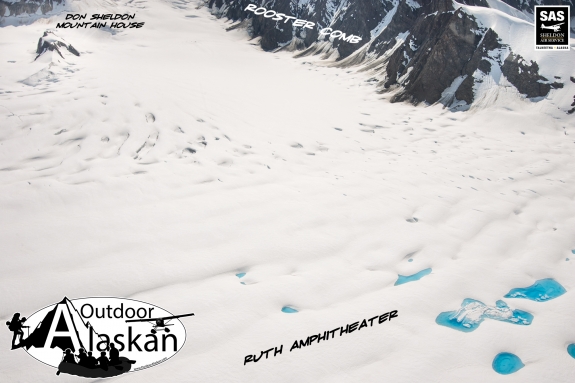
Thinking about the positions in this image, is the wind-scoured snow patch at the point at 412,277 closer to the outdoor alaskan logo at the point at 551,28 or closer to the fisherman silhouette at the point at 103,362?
the fisherman silhouette at the point at 103,362

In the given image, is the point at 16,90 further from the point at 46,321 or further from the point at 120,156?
the point at 46,321

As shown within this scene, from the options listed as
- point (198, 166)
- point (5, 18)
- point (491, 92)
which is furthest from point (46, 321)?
point (5, 18)

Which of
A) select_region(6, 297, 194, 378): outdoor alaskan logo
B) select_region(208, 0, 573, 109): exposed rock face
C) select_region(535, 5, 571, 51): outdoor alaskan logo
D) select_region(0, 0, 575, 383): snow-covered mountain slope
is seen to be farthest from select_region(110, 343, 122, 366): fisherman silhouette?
select_region(535, 5, 571, 51): outdoor alaskan logo

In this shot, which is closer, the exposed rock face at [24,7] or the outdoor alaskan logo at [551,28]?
the outdoor alaskan logo at [551,28]

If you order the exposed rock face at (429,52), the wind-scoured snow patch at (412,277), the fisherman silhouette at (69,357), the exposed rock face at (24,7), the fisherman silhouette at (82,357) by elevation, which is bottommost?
the wind-scoured snow patch at (412,277)

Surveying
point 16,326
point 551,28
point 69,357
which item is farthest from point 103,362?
point 551,28

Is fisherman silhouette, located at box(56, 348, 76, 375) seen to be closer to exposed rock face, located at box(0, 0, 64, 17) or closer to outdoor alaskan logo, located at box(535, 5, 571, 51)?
outdoor alaskan logo, located at box(535, 5, 571, 51)

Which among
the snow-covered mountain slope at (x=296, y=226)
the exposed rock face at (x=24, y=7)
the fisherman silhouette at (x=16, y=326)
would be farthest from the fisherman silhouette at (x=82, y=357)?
the exposed rock face at (x=24, y=7)
